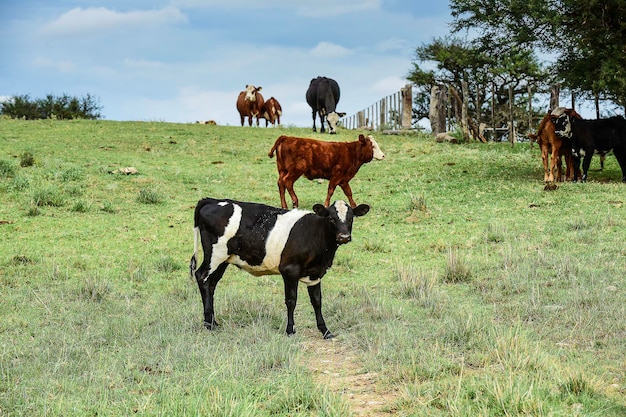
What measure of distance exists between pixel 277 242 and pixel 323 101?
2261 cm

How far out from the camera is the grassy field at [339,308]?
18.2 ft

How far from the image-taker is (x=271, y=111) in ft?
120

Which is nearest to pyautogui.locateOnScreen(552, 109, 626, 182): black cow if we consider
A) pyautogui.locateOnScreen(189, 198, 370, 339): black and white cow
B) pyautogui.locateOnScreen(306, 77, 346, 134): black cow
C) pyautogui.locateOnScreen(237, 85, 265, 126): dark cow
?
pyautogui.locateOnScreen(306, 77, 346, 134): black cow

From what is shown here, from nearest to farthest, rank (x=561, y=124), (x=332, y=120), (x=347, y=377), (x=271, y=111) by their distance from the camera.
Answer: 1. (x=347, y=377)
2. (x=561, y=124)
3. (x=332, y=120)
4. (x=271, y=111)

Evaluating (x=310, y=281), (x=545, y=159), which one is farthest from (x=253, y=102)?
(x=310, y=281)

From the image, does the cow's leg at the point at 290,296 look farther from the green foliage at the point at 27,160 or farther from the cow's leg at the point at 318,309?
the green foliage at the point at 27,160

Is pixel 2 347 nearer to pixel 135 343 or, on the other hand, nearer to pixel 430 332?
pixel 135 343

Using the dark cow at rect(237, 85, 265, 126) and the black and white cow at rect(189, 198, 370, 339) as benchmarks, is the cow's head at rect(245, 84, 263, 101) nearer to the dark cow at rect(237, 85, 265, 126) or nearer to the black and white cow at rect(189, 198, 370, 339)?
the dark cow at rect(237, 85, 265, 126)

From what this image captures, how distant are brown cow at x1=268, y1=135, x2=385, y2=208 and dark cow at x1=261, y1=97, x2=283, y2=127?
21.8 m

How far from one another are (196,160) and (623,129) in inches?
473

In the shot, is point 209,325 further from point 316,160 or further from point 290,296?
point 316,160

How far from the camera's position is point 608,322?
7480 mm

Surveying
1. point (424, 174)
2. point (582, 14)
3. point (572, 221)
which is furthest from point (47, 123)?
point (572, 221)

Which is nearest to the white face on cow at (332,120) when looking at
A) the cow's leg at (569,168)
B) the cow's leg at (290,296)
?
the cow's leg at (569,168)
